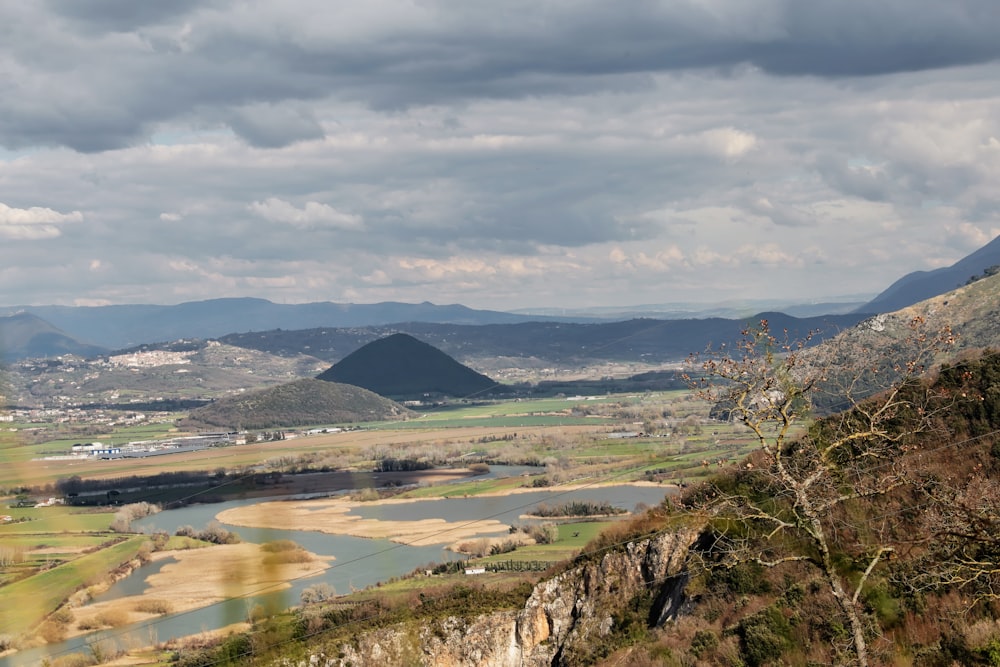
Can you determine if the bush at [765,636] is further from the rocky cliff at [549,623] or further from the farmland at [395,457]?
the rocky cliff at [549,623]

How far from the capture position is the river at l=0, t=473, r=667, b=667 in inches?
2216

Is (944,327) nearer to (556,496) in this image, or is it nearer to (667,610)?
(667,610)

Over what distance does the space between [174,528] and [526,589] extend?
52.6 metres

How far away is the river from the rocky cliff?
5217 millimetres

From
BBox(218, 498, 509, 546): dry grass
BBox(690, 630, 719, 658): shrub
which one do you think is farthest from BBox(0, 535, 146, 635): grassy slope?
BBox(218, 498, 509, 546): dry grass

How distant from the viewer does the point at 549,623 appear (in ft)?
143

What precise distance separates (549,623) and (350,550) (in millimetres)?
42432

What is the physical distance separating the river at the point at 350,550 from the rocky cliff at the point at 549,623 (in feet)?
17.1

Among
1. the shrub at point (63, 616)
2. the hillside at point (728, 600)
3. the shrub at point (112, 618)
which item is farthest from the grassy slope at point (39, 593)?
the hillside at point (728, 600)

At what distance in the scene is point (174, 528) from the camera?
88.0 meters

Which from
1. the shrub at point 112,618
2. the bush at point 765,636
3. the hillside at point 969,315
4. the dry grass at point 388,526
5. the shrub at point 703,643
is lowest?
the dry grass at point 388,526

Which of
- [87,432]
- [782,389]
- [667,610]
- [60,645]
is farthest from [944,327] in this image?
[87,432]

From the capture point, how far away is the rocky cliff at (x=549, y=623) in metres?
41.1

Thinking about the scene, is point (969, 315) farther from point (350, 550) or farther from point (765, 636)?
point (765, 636)
